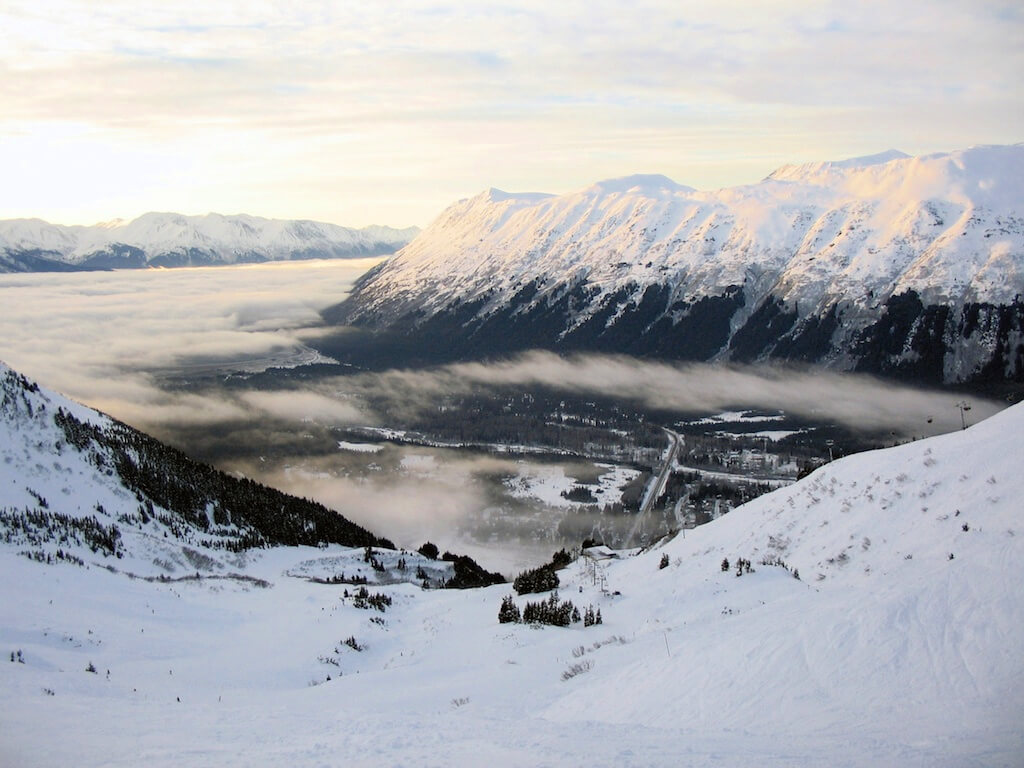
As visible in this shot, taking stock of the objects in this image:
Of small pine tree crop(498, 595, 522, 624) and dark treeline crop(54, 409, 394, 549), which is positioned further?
dark treeline crop(54, 409, 394, 549)

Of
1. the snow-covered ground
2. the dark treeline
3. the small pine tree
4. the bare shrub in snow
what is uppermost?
the bare shrub in snow

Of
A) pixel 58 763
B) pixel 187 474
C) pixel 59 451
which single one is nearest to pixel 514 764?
pixel 58 763

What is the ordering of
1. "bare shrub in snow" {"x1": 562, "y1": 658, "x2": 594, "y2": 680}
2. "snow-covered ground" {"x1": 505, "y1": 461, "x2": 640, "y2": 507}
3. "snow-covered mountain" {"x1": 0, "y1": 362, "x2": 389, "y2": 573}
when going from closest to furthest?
1. "bare shrub in snow" {"x1": 562, "y1": 658, "x2": 594, "y2": 680}
2. "snow-covered mountain" {"x1": 0, "y1": 362, "x2": 389, "y2": 573}
3. "snow-covered ground" {"x1": 505, "y1": 461, "x2": 640, "y2": 507}

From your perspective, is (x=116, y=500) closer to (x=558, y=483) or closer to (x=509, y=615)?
(x=509, y=615)

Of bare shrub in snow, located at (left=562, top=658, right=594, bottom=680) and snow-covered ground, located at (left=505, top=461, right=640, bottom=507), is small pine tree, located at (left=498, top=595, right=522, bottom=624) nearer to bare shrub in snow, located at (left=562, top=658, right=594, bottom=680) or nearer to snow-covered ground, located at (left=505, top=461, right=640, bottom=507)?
bare shrub in snow, located at (left=562, top=658, right=594, bottom=680)

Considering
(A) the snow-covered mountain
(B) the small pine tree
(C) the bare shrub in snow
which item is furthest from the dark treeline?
(C) the bare shrub in snow

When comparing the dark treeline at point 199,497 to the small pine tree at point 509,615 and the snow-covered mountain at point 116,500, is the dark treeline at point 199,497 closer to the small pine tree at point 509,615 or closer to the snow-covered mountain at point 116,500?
the snow-covered mountain at point 116,500

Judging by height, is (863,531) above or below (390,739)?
above

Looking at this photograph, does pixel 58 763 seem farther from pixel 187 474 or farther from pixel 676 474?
pixel 676 474
